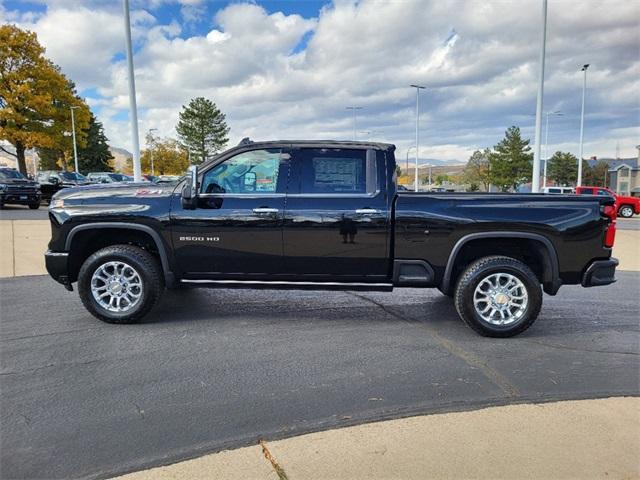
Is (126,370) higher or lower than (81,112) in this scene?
lower

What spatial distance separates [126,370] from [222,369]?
774 millimetres

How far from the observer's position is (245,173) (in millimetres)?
5051

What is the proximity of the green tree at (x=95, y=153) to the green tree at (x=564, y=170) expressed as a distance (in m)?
71.6

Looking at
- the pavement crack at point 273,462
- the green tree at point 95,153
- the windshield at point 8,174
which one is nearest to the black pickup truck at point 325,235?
the pavement crack at point 273,462

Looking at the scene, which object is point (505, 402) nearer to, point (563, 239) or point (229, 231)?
point (563, 239)

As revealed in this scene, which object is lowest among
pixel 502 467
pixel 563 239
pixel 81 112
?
pixel 502 467

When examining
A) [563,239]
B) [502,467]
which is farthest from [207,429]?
[563,239]

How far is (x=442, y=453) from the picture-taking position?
2.74 metres

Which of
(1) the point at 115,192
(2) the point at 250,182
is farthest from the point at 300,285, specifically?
(1) the point at 115,192

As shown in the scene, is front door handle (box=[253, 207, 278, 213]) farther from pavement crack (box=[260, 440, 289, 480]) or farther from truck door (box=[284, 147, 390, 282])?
pavement crack (box=[260, 440, 289, 480])

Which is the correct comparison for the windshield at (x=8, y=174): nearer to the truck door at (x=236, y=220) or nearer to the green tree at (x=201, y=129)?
the truck door at (x=236, y=220)

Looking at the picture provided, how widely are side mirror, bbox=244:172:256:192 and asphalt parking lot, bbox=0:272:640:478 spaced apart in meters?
1.44

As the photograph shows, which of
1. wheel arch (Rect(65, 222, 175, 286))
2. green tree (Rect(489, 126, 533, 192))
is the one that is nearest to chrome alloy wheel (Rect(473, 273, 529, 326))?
wheel arch (Rect(65, 222, 175, 286))

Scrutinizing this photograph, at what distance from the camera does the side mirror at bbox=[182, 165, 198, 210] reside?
4836mm
